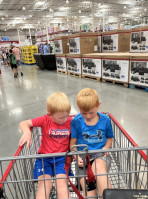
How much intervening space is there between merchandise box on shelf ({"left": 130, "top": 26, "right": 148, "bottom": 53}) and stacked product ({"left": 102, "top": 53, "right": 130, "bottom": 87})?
0.85 meters

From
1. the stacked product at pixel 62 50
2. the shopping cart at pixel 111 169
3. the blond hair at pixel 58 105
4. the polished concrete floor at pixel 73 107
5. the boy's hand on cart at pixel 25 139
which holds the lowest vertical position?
the polished concrete floor at pixel 73 107

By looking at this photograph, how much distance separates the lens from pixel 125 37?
7.50 metres

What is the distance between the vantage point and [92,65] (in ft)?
24.0

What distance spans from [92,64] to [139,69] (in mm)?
2274

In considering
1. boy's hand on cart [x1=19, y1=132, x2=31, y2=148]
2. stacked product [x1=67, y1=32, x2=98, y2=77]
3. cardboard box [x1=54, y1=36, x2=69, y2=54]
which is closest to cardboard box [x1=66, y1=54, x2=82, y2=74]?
stacked product [x1=67, y1=32, x2=98, y2=77]

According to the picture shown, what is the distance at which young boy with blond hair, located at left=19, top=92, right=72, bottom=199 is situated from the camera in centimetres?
138

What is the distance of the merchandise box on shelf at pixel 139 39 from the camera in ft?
20.0

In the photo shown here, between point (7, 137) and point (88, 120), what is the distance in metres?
2.18

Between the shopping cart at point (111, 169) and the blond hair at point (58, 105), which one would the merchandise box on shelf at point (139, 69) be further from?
the blond hair at point (58, 105)

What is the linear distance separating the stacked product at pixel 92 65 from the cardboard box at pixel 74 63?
0.30m

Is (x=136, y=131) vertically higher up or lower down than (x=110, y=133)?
lower down

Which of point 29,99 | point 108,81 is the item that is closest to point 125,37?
point 108,81

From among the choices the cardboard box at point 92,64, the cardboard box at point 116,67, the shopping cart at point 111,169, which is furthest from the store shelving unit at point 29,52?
the shopping cart at point 111,169

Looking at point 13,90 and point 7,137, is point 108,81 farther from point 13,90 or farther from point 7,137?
point 7,137
